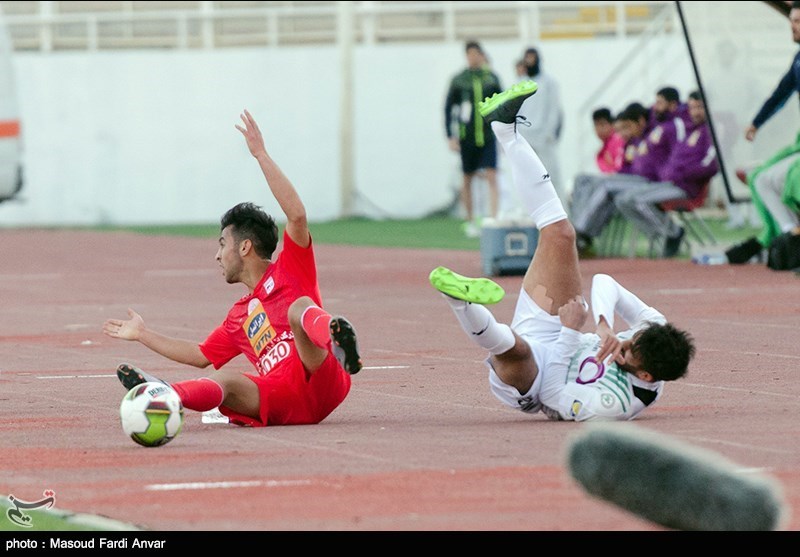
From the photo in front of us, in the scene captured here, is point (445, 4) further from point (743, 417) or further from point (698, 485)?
point (698, 485)

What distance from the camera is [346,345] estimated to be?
7531mm

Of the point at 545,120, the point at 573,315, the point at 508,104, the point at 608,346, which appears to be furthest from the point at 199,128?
the point at 608,346

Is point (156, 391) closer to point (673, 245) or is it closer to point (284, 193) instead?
point (284, 193)

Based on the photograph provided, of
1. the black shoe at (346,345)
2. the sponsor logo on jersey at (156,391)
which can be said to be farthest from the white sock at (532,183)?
the sponsor logo on jersey at (156,391)

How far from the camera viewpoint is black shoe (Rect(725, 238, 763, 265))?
63.6ft

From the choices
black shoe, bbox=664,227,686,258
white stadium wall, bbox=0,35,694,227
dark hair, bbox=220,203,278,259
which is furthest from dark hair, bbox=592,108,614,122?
dark hair, bbox=220,203,278,259

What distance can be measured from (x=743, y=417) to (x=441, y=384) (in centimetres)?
221

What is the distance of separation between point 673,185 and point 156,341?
12.5 metres

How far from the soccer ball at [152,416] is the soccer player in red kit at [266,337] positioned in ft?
0.89

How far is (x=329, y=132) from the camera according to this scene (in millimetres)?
34219

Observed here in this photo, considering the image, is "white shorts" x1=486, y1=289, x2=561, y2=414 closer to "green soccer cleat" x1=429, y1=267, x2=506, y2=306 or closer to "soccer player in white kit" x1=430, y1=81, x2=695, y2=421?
"soccer player in white kit" x1=430, y1=81, x2=695, y2=421

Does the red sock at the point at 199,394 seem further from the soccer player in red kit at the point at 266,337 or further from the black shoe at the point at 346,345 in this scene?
the black shoe at the point at 346,345
